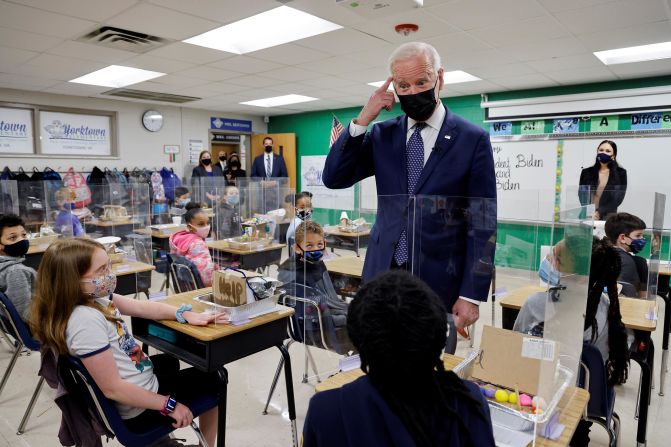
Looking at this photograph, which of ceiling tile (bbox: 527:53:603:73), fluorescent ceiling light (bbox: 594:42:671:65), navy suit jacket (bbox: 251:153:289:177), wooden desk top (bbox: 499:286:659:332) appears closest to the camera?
wooden desk top (bbox: 499:286:659:332)

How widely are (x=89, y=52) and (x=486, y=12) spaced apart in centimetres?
397

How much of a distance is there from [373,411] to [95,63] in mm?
5895

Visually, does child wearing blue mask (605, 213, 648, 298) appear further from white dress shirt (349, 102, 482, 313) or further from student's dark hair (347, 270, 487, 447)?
student's dark hair (347, 270, 487, 447)

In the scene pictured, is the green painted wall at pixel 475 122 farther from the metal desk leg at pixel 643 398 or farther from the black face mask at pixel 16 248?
the black face mask at pixel 16 248

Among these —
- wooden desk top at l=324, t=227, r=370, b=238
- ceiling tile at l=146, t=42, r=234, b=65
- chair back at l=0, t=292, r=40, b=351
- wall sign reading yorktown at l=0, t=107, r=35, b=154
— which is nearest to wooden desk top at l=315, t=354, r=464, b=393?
wooden desk top at l=324, t=227, r=370, b=238

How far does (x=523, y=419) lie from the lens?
1214mm

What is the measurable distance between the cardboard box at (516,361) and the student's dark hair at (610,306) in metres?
0.62

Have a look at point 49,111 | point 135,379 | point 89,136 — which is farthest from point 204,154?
point 135,379

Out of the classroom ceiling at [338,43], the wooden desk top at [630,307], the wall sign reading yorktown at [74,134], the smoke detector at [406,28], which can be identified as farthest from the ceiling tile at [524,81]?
the wall sign reading yorktown at [74,134]

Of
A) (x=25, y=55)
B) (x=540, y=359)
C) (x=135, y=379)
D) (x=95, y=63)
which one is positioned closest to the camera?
(x=540, y=359)

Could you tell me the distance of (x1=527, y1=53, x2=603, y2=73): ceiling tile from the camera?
5039mm

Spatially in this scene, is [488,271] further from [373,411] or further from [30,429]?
[30,429]

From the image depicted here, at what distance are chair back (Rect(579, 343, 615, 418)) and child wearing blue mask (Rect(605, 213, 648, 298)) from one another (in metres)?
1.42

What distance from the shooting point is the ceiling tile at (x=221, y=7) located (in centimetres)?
343
